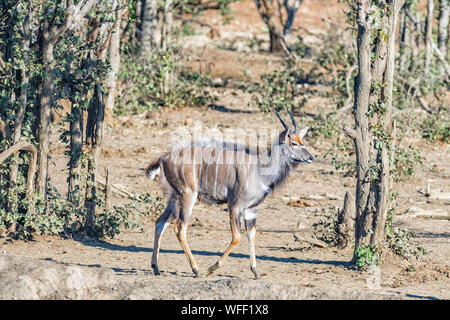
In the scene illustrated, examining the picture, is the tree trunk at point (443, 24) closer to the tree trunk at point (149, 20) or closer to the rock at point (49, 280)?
the tree trunk at point (149, 20)

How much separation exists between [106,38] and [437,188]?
5.70m

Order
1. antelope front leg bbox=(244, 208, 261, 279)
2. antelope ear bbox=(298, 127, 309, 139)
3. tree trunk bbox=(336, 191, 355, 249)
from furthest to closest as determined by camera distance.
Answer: tree trunk bbox=(336, 191, 355, 249) → antelope ear bbox=(298, 127, 309, 139) → antelope front leg bbox=(244, 208, 261, 279)

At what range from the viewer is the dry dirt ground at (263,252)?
675 cm

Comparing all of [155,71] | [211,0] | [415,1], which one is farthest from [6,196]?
[211,0]

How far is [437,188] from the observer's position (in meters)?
12.4

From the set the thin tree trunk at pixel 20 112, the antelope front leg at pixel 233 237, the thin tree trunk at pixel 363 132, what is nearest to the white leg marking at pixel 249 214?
the antelope front leg at pixel 233 237

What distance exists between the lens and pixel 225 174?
8477mm

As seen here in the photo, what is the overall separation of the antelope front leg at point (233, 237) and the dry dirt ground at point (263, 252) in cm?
12

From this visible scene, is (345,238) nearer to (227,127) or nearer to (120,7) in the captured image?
(120,7)

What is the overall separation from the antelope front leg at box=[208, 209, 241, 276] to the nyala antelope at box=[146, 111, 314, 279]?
0.5 inches

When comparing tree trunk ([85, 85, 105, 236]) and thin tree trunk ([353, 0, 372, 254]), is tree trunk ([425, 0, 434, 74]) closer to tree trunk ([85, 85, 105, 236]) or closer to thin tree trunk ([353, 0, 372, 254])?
thin tree trunk ([353, 0, 372, 254])

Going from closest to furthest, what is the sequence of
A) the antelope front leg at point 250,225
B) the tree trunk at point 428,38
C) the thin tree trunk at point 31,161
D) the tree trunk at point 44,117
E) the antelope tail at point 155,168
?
the antelope front leg at point 250,225, the antelope tail at point 155,168, the thin tree trunk at point 31,161, the tree trunk at point 44,117, the tree trunk at point 428,38

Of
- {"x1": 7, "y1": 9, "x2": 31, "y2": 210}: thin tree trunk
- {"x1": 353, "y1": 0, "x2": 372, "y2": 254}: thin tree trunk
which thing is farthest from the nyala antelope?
{"x1": 7, "y1": 9, "x2": 31, "y2": 210}: thin tree trunk

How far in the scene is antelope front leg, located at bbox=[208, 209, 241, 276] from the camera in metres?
8.03
